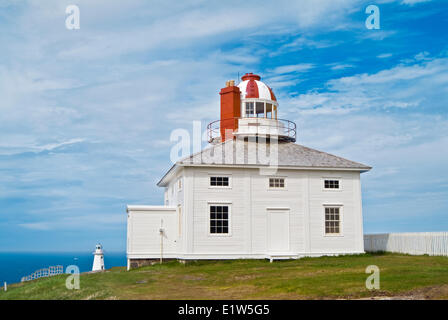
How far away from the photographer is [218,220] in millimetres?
25359

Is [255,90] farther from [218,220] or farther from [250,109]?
[218,220]

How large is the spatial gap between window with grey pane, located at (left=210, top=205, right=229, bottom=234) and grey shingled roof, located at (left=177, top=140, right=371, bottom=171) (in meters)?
2.41

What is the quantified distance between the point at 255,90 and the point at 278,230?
31.0ft

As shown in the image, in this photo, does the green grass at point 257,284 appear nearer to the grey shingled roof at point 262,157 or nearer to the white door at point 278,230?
the white door at point 278,230

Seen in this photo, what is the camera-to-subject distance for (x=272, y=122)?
97.6ft

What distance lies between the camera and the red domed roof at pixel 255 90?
30.6 meters

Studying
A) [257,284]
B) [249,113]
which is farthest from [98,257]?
[257,284]

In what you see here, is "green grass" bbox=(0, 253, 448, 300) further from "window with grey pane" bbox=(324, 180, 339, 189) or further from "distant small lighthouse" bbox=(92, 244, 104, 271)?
"distant small lighthouse" bbox=(92, 244, 104, 271)

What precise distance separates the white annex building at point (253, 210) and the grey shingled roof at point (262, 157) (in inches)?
2.1

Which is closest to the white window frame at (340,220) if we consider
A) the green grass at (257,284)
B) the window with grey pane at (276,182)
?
the window with grey pane at (276,182)

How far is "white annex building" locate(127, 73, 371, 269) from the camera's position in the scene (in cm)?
2520

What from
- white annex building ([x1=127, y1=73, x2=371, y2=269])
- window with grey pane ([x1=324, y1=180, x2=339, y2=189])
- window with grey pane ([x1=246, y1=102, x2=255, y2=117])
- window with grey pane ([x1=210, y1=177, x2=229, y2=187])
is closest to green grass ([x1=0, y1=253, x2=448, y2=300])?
white annex building ([x1=127, y1=73, x2=371, y2=269])
